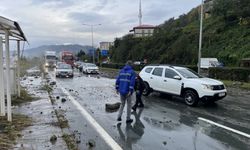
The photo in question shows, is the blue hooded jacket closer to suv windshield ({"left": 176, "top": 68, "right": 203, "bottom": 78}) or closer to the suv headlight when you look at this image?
the suv headlight

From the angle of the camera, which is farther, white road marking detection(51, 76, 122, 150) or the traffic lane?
the traffic lane

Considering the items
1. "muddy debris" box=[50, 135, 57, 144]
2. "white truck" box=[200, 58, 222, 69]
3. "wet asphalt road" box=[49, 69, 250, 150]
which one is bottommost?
"wet asphalt road" box=[49, 69, 250, 150]

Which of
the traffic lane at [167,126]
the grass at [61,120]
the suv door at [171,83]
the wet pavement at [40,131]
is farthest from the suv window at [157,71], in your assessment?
the grass at [61,120]

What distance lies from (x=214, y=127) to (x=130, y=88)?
271 cm

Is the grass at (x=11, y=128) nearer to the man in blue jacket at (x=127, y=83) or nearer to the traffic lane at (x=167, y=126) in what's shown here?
the traffic lane at (x=167, y=126)

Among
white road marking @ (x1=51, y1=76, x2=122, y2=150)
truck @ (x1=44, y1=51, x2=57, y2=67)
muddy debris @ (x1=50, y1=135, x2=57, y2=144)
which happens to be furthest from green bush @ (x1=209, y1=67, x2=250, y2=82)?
truck @ (x1=44, y1=51, x2=57, y2=67)

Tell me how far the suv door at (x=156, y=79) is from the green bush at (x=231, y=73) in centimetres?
1168

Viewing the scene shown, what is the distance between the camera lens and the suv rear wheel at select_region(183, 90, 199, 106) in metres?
12.7

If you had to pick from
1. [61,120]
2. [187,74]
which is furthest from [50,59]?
[61,120]

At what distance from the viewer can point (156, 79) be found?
15.0 m

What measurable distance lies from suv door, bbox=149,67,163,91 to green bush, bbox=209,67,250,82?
460 inches

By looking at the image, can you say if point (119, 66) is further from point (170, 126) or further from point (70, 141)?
point (70, 141)

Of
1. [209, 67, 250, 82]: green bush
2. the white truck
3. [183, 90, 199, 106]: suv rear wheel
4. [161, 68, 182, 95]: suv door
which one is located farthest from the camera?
the white truck

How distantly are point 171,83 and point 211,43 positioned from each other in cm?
4600
